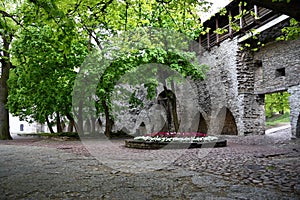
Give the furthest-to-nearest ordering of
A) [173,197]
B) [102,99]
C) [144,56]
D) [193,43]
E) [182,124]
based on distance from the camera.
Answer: [182,124] → [193,43] → [102,99] → [144,56] → [173,197]

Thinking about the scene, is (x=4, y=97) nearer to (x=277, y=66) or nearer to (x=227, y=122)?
(x=227, y=122)

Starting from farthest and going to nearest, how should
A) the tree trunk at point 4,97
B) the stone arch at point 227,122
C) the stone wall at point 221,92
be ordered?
the stone arch at point 227,122, the stone wall at point 221,92, the tree trunk at point 4,97

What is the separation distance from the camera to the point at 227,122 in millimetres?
17484

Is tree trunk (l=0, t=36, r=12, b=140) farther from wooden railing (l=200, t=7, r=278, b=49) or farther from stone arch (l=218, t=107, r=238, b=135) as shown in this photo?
stone arch (l=218, t=107, r=238, b=135)

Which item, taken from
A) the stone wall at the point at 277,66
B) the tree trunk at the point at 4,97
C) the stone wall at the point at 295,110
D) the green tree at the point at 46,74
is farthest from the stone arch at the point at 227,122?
the tree trunk at the point at 4,97

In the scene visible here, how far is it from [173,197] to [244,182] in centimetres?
124

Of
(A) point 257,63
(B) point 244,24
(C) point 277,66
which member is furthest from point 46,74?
(A) point 257,63

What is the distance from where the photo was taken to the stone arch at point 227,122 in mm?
17250

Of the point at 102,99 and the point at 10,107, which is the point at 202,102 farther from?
the point at 10,107

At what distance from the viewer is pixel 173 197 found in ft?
9.55

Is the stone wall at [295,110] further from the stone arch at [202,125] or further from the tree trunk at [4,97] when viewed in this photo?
the tree trunk at [4,97]

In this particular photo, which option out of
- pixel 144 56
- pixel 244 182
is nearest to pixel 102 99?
pixel 144 56

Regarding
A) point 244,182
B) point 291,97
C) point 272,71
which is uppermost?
point 272,71

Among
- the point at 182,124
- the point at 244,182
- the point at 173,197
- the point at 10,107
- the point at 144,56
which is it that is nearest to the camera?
the point at 173,197
